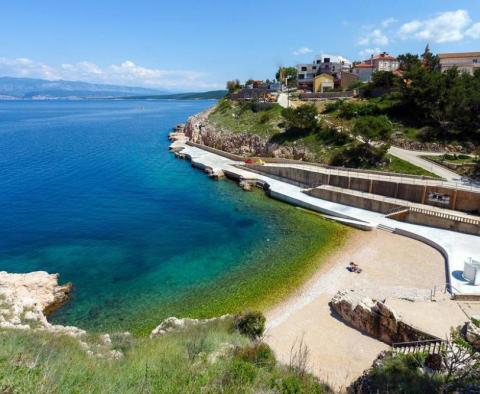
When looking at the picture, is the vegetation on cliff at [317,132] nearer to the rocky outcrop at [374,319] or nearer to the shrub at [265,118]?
the shrub at [265,118]

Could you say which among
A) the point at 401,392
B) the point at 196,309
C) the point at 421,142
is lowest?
the point at 196,309

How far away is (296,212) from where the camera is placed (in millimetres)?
31234

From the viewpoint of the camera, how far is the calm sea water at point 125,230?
19.8 meters

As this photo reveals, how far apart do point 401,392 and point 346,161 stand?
3081cm

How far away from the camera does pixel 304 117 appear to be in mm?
44656

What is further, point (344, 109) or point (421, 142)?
point (344, 109)

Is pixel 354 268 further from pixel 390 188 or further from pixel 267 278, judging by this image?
pixel 390 188

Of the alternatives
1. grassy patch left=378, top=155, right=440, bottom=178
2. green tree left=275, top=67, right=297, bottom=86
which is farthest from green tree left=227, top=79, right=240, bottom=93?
grassy patch left=378, top=155, right=440, bottom=178

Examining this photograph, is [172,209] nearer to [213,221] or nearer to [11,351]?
[213,221]

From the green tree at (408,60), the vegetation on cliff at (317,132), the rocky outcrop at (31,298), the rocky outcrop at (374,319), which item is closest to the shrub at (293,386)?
the rocky outcrop at (374,319)

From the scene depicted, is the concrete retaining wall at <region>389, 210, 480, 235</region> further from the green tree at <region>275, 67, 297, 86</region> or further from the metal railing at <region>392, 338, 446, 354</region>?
the green tree at <region>275, 67, 297, 86</region>

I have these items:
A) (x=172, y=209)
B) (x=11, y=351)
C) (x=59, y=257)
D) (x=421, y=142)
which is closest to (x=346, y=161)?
(x=421, y=142)

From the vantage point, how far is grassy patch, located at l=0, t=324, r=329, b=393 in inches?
255

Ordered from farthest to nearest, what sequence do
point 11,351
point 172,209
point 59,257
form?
point 172,209
point 59,257
point 11,351
